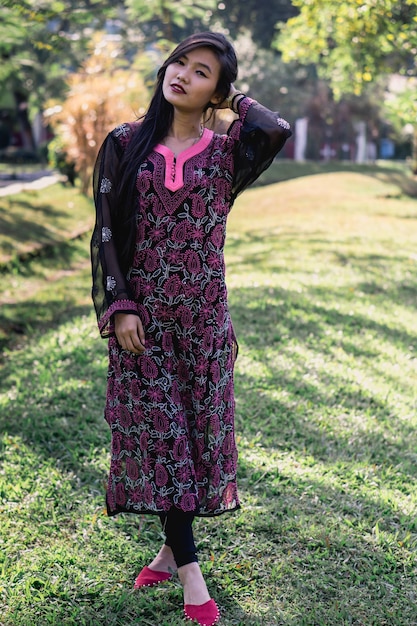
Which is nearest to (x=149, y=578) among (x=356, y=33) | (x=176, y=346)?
(x=176, y=346)

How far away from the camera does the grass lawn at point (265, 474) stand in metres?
3.01

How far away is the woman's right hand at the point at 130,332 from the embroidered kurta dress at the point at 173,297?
0.03m

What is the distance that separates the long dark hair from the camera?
2613 millimetres

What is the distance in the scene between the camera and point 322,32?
599 inches

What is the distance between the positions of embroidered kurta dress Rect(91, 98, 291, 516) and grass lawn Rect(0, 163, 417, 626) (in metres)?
0.54

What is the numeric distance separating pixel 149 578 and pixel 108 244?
1.27 meters

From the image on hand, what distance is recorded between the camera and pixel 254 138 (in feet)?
8.83

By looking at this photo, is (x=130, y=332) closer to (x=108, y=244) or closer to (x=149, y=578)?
(x=108, y=244)

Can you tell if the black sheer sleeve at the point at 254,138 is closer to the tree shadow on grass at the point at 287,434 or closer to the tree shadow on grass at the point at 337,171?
the tree shadow on grass at the point at 287,434

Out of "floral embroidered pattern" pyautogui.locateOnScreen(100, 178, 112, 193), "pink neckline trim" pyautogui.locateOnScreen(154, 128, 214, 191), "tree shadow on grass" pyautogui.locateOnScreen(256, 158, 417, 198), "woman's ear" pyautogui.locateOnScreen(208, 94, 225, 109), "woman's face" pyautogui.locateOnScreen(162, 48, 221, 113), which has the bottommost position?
"tree shadow on grass" pyautogui.locateOnScreen(256, 158, 417, 198)

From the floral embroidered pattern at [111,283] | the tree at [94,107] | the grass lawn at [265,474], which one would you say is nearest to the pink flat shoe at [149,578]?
the grass lawn at [265,474]

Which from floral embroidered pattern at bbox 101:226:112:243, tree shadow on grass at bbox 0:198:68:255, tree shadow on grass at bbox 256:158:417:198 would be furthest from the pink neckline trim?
tree shadow on grass at bbox 256:158:417:198

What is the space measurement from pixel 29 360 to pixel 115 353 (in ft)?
11.5

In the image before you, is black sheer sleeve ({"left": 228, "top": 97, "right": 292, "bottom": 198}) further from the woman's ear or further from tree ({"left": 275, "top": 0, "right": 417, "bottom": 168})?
tree ({"left": 275, "top": 0, "right": 417, "bottom": 168})
